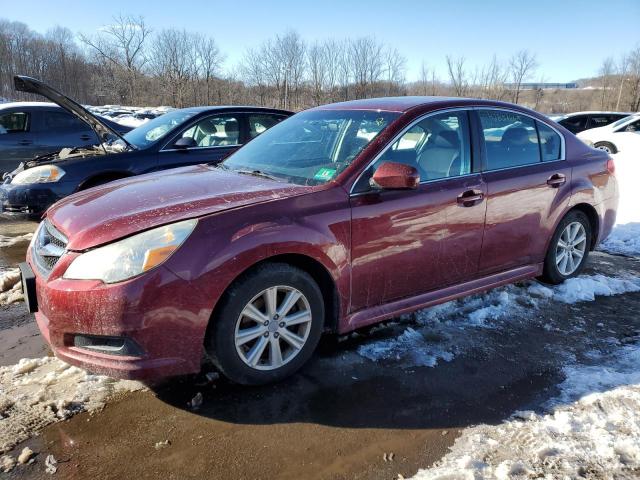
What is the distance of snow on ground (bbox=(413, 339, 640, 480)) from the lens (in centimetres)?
230

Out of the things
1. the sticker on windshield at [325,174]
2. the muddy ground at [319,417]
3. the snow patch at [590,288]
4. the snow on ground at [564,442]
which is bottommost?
the muddy ground at [319,417]

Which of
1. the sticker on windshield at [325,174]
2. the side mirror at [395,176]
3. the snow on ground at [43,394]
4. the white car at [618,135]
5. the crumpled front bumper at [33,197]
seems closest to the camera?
the snow on ground at [43,394]

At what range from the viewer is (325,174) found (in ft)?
10.7

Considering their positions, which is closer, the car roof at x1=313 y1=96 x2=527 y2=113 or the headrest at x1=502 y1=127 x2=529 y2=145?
the car roof at x1=313 y1=96 x2=527 y2=113

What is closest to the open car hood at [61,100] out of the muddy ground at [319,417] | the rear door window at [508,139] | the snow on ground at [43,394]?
the muddy ground at [319,417]

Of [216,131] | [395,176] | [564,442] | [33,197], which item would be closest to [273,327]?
[395,176]

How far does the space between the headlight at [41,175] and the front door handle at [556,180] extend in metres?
5.12

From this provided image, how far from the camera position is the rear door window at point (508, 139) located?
3928 mm

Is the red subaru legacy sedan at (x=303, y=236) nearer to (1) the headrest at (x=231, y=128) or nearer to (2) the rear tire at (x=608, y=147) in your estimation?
(1) the headrest at (x=231, y=128)

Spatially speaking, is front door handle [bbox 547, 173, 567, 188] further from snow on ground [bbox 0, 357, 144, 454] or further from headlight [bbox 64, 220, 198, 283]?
snow on ground [bbox 0, 357, 144, 454]

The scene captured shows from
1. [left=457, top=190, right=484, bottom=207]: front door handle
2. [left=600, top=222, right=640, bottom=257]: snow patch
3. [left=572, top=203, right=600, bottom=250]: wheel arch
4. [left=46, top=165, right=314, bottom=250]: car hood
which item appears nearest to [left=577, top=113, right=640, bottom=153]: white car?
[left=600, top=222, right=640, bottom=257]: snow patch

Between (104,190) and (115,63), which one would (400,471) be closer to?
(104,190)

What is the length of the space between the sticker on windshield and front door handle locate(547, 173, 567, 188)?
2.05 meters

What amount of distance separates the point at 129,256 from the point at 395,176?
158cm
